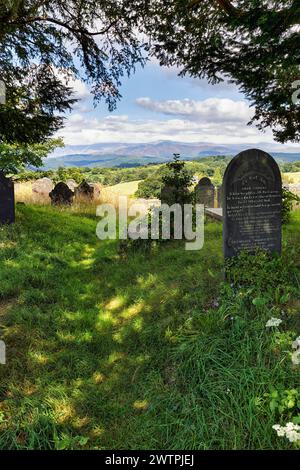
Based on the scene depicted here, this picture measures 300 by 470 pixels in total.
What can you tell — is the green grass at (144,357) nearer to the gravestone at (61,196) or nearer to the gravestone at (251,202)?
the gravestone at (251,202)

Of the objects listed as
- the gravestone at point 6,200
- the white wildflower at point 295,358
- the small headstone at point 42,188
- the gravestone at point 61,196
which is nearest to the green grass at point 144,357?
the white wildflower at point 295,358

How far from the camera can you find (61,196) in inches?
559

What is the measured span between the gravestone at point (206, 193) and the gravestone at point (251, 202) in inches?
288

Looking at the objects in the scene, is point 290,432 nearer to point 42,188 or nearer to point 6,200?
point 6,200

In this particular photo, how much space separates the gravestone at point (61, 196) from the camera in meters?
14.1

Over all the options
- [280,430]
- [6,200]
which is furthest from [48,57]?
[280,430]

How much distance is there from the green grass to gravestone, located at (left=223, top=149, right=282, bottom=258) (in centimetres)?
57

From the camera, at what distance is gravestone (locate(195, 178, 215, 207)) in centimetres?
1310

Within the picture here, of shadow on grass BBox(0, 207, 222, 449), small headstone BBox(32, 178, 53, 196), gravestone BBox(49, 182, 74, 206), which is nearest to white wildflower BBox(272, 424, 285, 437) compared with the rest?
shadow on grass BBox(0, 207, 222, 449)

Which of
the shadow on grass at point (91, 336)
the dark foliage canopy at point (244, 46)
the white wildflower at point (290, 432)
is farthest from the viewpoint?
the dark foliage canopy at point (244, 46)

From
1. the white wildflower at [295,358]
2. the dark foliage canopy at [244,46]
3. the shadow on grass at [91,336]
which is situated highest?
the dark foliage canopy at [244,46]

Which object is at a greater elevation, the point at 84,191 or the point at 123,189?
the point at 123,189

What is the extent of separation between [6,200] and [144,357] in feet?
22.6

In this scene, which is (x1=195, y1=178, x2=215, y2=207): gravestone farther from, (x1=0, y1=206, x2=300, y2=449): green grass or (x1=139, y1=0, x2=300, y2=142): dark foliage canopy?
(x1=0, y1=206, x2=300, y2=449): green grass
